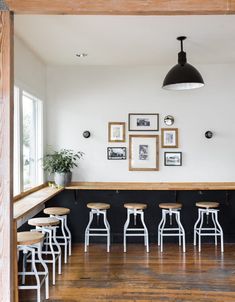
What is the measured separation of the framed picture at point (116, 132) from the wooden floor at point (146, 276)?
163cm

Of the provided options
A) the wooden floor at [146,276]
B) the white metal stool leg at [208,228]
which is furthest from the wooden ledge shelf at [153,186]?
the wooden floor at [146,276]

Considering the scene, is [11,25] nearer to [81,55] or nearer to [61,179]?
[81,55]

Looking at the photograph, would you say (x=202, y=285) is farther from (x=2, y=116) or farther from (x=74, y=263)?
(x=2, y=116)

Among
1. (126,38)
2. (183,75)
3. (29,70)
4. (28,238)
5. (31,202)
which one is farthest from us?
(29,70)

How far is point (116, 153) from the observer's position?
499cm

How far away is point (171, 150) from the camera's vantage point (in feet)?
16.3

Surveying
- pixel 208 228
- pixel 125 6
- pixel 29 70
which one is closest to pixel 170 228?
pixel 208 228

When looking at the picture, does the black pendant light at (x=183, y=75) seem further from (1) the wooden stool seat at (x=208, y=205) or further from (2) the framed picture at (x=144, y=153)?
(1) the wooden stool seat at (x=208, y=205)

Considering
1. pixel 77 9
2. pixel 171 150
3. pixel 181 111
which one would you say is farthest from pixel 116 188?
pixel 77 9

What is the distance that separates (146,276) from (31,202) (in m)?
1.47

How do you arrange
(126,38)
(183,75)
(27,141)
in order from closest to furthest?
(183,75), (126,38), (27,141)

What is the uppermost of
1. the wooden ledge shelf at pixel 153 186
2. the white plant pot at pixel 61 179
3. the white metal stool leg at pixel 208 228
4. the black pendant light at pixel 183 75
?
the black pendant light at pixel 183 75

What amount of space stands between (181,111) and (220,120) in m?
0.61

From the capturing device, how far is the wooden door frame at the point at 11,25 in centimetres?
238
